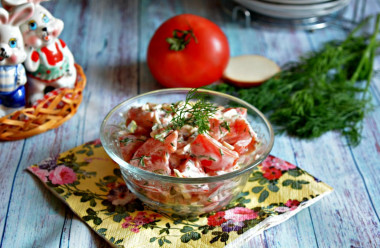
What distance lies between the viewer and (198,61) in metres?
1.74

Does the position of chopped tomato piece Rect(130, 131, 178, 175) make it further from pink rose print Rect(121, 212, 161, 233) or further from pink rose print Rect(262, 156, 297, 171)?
pink rose print Rect(262, 156, 297, 171)

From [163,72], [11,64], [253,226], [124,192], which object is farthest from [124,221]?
[163,72]

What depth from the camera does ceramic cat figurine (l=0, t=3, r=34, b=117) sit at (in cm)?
129

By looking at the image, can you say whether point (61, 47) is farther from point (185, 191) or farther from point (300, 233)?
point (300, 233)

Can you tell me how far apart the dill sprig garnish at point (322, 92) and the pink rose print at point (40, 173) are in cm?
76

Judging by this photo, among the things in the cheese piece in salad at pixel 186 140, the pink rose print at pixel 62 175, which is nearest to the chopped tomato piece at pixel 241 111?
the cheese piece in salad at pixel 186 140

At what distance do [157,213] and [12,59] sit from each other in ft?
2.06

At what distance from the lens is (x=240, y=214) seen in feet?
3.88

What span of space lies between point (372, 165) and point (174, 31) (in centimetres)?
86

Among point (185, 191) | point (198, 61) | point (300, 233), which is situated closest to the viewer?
point (185, 191)

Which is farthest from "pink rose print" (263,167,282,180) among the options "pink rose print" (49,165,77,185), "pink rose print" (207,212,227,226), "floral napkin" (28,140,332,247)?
"pink rose print" (49,165,77,185)

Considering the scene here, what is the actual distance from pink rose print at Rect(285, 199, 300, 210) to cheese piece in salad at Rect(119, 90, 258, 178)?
17 centimetres

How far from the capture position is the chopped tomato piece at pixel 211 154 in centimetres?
108

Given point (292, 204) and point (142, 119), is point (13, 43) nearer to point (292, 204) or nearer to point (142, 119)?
point (142, 119)
